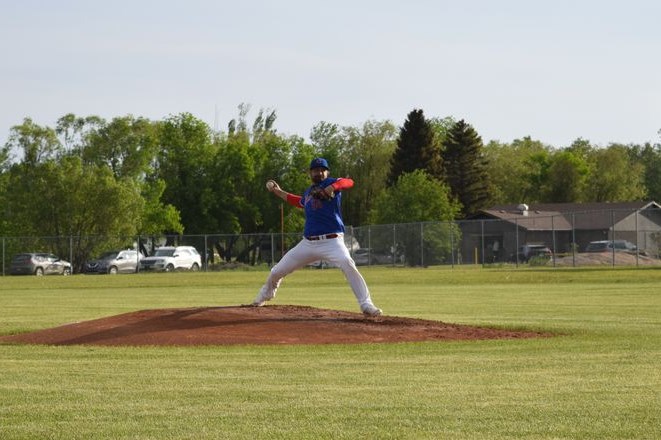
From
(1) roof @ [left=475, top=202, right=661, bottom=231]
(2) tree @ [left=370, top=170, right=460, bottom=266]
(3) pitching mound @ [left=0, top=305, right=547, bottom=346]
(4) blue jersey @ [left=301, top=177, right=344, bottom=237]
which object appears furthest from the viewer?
(2) tree @ [left=370, top=170, right=460, bottom=266]

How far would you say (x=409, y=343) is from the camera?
1429 centimetres

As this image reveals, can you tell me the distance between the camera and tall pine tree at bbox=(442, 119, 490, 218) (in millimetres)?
106125

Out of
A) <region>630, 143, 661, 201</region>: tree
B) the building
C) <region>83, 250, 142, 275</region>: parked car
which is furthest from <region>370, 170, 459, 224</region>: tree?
<region>630, 143, 661, 201</region>: tree

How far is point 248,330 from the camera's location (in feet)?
48.6

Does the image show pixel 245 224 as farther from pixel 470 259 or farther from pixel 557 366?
pixel 557 366

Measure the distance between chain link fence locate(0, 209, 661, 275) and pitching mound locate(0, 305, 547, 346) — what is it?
140ft

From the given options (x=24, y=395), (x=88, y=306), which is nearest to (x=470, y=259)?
(x=88, y=306)

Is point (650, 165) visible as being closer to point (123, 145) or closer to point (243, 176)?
point (243, 176)

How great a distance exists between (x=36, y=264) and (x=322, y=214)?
4936cm

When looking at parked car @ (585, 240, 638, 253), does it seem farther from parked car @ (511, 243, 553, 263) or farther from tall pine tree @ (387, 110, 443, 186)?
tall pine tree @ (387, 110, 443, 186)

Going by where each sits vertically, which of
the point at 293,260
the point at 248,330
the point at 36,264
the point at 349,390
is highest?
the point at 36,264

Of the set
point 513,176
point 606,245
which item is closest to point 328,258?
point 606,245

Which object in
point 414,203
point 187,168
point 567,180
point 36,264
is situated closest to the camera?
point 36,264

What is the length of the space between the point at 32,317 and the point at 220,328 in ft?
25.9
